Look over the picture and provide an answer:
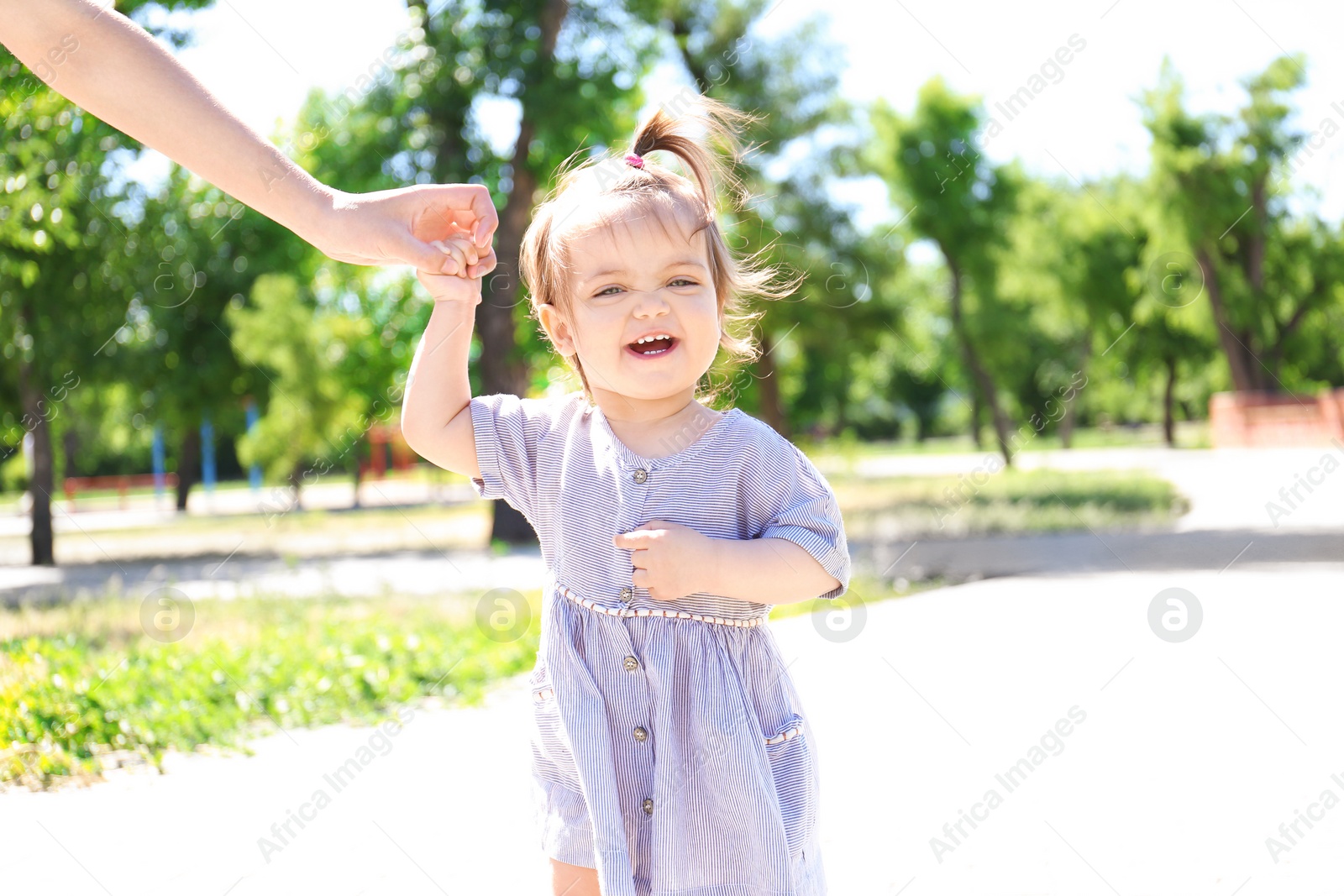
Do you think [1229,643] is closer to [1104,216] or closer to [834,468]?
[834,468]

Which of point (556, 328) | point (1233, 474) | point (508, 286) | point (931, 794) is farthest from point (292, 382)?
point (556, 328)

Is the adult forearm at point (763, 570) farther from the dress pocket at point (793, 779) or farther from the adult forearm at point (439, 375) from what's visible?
the adult forearm at point (439, 375)

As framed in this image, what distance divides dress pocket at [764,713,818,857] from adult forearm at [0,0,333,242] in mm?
1191

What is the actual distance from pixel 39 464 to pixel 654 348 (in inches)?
555

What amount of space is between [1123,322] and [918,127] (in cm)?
1441

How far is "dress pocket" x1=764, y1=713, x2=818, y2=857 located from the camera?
1987 millimetres

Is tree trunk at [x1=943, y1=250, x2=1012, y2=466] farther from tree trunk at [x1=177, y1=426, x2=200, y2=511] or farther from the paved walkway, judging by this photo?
tree trunk at [x1=177, y1=426, x2=200, y2=511]

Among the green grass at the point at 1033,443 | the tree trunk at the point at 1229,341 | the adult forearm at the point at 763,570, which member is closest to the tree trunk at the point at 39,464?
the adult forearm at the point at 763,570

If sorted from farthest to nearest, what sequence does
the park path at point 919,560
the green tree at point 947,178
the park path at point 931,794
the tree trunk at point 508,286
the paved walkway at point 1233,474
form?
the green tree at point 947,178, the tree trunk at point 508,286, the paved walkway at point 1233,474, the park path at point 919,560, the park path at point 931,794

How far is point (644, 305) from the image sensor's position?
1990 millimetres

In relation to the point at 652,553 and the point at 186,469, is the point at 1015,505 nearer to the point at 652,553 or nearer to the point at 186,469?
the point at 652,553

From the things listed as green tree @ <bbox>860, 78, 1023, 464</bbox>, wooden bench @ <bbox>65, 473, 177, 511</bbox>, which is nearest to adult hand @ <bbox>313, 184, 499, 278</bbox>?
A: green tree @ <bbox>860, 78, 1023, 464</bbox>

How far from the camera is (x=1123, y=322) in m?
36.0

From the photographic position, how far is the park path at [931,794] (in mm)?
3377
